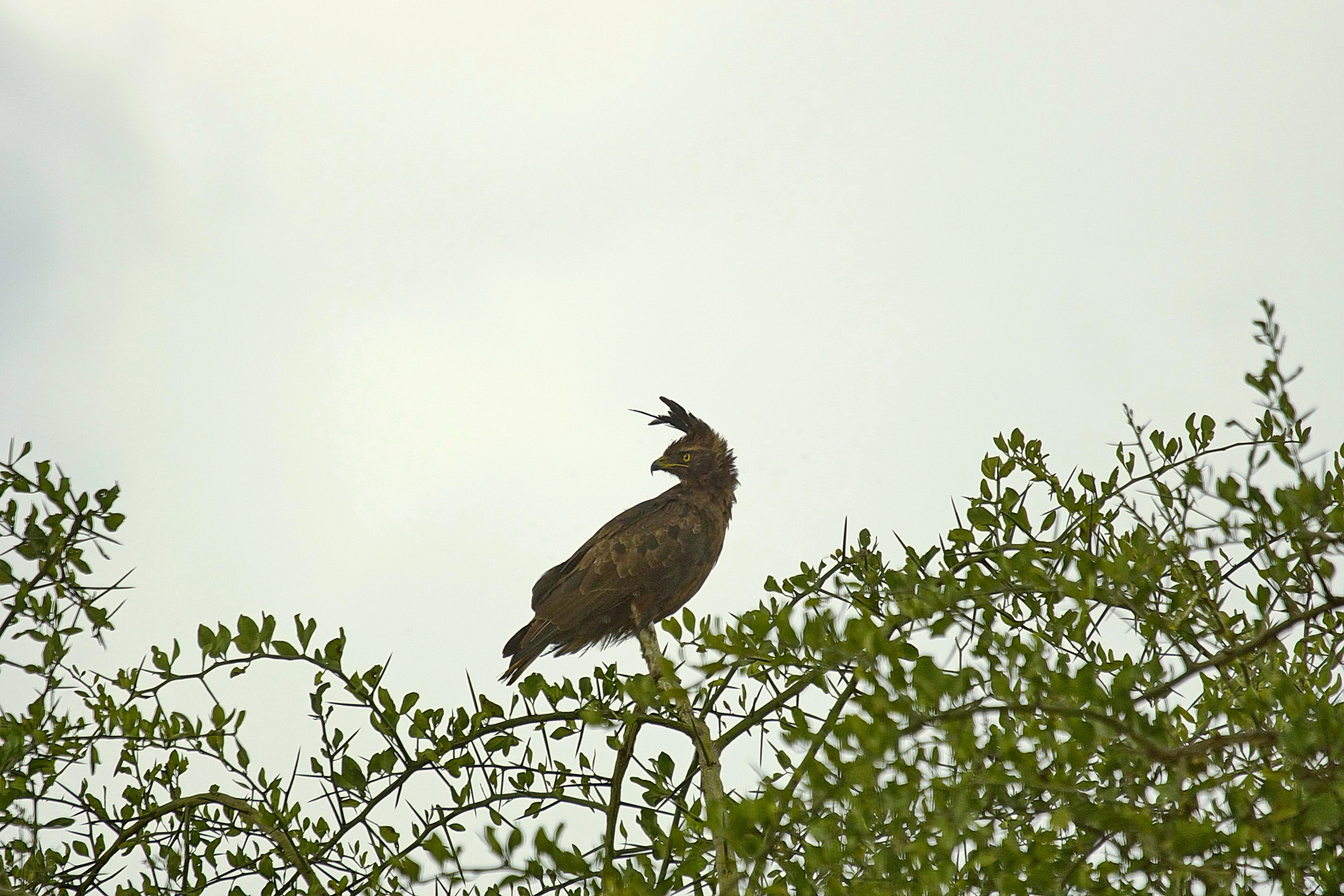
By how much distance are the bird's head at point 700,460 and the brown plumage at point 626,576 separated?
0.46 ft

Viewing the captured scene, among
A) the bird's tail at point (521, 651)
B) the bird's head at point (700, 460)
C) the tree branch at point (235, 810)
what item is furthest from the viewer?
the bird's head at point (700, 460)

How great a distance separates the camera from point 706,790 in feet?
11.5

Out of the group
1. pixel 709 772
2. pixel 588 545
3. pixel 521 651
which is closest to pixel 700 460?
pixel 588 545

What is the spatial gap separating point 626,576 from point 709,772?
3527 mm

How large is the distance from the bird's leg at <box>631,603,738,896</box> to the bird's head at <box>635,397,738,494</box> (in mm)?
4012

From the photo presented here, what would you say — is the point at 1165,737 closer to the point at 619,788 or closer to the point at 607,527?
the point at 619,788

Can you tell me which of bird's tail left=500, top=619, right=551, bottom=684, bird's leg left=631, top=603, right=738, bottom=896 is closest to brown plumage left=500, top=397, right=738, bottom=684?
bird's tail left=500, top=619, right=551, bottom=684

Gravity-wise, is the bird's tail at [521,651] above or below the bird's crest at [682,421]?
below

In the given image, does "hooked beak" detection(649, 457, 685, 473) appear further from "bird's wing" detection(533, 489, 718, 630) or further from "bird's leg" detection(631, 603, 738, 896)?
"bird's leg" detection(631, 603, 738, 896)

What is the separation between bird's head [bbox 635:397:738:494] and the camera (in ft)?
26.2

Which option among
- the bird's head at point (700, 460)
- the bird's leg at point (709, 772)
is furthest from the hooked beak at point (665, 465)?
the bird's leg at point (709, 772)

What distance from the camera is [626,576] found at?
23.0 ft

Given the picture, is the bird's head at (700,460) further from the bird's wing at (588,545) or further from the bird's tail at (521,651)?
the bird's tail at (521,651)

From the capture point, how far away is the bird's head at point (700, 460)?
26.2 feet
